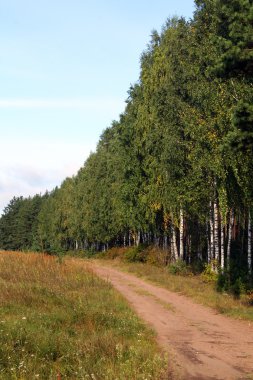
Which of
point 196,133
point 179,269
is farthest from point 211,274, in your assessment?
point 196,133

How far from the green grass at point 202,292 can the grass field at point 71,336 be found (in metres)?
3.53

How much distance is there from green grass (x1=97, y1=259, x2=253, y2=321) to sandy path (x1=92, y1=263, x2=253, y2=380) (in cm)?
46

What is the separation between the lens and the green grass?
50.7 ft

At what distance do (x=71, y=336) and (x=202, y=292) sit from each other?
9.97 metres

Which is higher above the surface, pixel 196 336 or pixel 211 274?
pixel 211 274

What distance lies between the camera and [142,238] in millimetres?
47062

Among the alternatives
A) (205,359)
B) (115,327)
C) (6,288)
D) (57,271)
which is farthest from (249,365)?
(57,271)

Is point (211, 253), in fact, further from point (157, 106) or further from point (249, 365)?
point (249, 365)

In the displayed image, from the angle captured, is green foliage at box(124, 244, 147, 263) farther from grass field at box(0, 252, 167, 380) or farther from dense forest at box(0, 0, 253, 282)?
grass field at box(0, 252, 167, 380)

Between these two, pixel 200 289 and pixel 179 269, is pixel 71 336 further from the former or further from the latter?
pixel 179 269

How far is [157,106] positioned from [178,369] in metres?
19.3

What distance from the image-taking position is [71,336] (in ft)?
34.5

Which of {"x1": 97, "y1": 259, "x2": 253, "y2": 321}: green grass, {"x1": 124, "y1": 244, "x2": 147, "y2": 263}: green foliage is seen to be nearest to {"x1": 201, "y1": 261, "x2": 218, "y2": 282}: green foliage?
{"x1": 97, "y1": 259, "x2": 253, "y2": 321}: green grass

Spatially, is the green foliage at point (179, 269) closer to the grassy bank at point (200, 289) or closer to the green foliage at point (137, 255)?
the grassy bank at point (200, 289)
